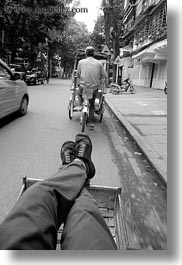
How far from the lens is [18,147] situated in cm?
454

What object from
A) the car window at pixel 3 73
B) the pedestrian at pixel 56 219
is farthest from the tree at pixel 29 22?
the pedestrian at pixel 56 219

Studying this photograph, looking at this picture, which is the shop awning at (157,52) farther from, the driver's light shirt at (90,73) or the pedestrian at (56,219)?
the pedestrian at (56,219)

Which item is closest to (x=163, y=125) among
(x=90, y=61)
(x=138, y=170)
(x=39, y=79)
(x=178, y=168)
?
(x=90, y=61)

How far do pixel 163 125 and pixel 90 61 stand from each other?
2720 mm

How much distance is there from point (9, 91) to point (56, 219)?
194 inches

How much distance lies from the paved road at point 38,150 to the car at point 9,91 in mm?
417

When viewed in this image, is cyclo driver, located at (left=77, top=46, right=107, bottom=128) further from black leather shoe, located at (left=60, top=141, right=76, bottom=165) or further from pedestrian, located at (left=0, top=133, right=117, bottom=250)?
pedestrian, located at (left=0, top=133, right=117, bottom=250)

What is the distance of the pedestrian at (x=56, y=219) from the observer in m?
1.36

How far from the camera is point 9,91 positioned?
19.7ft

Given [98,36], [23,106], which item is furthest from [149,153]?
[98,36]

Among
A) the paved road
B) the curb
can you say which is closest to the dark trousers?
the paved road

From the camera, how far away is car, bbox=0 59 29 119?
5.66 meters

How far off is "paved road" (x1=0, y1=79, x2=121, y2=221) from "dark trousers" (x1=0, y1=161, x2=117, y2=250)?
3.00 ft

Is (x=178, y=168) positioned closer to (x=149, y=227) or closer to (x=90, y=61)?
(x=149, y=227)
